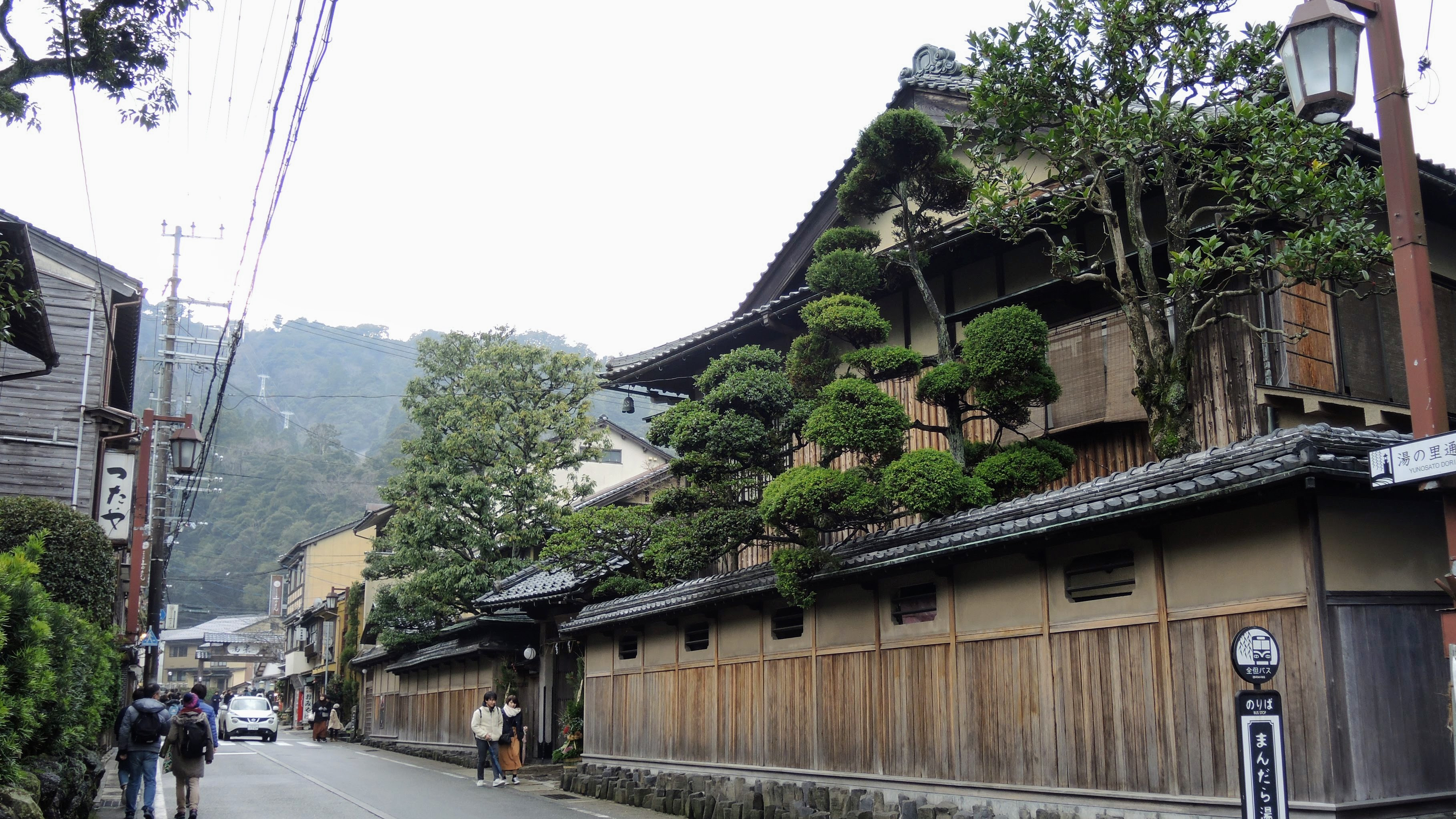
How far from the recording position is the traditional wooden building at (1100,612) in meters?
9.24

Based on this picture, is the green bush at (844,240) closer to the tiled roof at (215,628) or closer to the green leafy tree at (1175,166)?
the green leafy tree at (1175,166)

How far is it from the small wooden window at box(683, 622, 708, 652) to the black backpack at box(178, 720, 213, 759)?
7600mm

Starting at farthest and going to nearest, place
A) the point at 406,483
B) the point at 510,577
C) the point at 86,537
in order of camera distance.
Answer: the point at 406,483 → the point at 510,577 → the point at 86,537

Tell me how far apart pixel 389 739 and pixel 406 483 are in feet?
40.0

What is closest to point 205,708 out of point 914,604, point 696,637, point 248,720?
point 696,637

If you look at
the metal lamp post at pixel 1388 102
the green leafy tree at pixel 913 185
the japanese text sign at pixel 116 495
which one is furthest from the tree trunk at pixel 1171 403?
the japanese text sign at pixel 116 495

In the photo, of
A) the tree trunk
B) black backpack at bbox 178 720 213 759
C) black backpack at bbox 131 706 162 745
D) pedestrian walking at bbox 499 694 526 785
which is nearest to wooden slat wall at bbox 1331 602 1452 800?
the tree trunk

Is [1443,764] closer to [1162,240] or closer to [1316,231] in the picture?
[1316,231]

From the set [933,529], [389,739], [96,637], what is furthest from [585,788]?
[389,739]

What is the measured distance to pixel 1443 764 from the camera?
31.0ft

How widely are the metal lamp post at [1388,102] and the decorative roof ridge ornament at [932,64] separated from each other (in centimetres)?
1252

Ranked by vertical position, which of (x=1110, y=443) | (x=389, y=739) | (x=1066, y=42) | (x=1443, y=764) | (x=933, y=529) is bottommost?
(x=389, y=739)

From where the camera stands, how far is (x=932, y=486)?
44.3 feet

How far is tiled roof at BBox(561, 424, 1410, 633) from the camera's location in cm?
902
